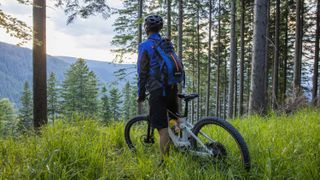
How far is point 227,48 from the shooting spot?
3089 cm

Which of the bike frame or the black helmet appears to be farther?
the black helmet

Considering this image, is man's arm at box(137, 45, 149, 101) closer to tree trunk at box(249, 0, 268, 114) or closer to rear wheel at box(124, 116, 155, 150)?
rear wheel at box(124, 116, 155, 150)

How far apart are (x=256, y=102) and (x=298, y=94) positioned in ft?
8.93

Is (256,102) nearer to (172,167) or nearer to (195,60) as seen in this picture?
(172,167)

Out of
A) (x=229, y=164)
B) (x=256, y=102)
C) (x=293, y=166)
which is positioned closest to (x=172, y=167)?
(x=229, y=164)

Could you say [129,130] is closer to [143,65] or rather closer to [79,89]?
[143,65]

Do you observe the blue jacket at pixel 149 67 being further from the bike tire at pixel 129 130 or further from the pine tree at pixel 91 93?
the pine tree at pixel 91 93

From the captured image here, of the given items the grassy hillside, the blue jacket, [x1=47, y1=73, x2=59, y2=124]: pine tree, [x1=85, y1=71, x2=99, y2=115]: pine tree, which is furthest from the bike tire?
[x1=47, y1=73, x2=59, y2=124]: pine tree

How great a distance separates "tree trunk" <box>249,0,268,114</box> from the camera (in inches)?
320

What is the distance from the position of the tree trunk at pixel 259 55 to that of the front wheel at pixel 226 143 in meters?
4.80

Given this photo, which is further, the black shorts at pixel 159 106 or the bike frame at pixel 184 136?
the black shorts at pixel 159 106

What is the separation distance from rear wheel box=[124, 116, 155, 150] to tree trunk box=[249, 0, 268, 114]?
14.7 feet

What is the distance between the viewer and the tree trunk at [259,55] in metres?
8.14

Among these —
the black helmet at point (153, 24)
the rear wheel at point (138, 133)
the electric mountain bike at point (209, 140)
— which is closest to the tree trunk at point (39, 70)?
the rear wheel at point (138, 133)
